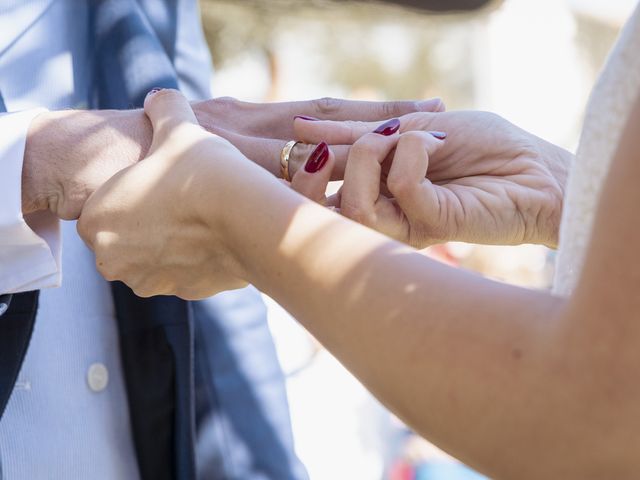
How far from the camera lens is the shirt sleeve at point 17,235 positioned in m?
1.19

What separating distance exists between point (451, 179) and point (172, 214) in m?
0.61

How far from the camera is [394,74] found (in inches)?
541

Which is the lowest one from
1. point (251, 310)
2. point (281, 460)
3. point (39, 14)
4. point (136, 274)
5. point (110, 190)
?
point (281, 460)

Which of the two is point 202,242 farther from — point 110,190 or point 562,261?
point 562,261

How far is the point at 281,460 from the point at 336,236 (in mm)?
888

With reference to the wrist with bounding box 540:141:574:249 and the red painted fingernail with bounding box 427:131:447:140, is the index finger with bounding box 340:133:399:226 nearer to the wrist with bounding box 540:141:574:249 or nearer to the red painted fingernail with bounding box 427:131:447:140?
the red painted fingernail with bounding box 427:131:447:140

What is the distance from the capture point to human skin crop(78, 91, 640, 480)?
0.66m

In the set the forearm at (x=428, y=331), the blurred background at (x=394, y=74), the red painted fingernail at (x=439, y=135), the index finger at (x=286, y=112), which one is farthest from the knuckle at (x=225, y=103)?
the blurred background at (x=394, y=74)

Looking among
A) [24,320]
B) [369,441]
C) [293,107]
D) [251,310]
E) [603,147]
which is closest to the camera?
[603,147]

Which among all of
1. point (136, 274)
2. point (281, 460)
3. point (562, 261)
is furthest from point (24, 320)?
point (562, 261)

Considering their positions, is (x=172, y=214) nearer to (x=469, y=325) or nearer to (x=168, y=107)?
(x=168, y=107)

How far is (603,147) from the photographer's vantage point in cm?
77

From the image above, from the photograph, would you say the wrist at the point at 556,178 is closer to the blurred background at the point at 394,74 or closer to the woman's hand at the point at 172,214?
the woman's hand at the point at 172,214

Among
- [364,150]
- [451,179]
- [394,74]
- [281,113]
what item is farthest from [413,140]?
[394,74]
